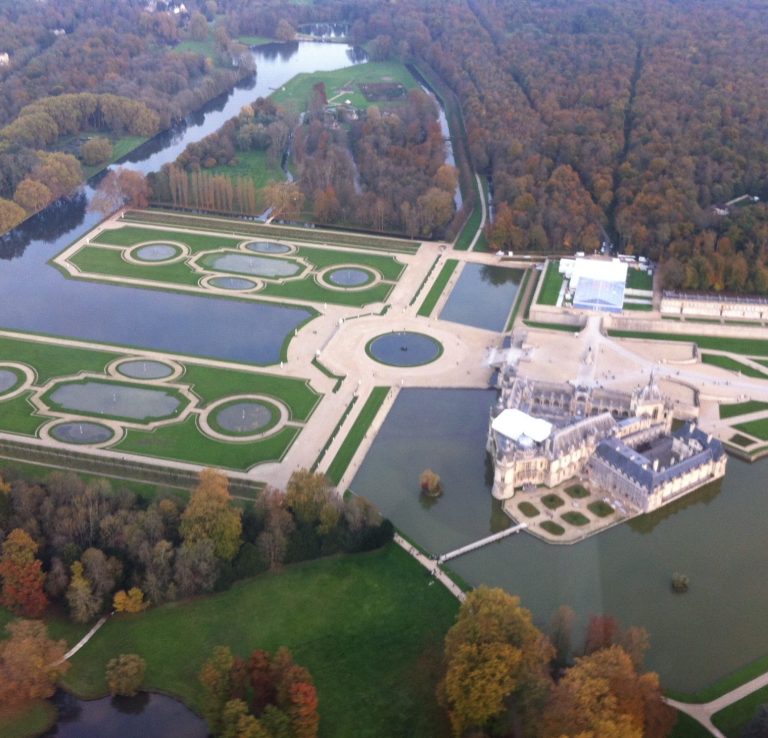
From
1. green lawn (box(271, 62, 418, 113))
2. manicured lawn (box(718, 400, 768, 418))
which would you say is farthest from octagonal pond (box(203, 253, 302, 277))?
green lawn (box(271, 62, 418, 113))

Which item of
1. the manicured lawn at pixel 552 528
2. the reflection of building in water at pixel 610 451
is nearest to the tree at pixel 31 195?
the reflection of building in water at pixel 610 451

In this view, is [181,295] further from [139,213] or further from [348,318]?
[139,213]

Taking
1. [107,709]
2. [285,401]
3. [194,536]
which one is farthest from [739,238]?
[107,709]

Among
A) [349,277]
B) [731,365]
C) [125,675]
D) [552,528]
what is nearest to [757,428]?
[731,365]

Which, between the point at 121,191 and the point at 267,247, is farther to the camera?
the point at 121,191

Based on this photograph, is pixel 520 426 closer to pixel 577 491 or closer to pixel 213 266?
pixel 577 491

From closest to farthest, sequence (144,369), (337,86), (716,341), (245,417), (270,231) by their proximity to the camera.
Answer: (245,417)
(144,369)
(716,341)
(270,231)
(337,86)
